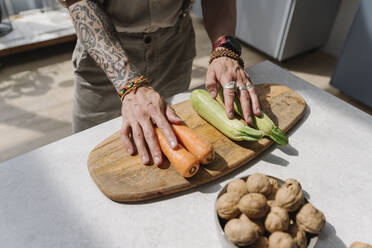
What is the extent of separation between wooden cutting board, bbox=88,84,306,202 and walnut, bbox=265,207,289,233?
0.27 metres

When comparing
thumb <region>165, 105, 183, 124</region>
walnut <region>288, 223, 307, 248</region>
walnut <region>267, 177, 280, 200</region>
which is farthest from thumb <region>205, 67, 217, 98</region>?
walnut <region>288, 223, 307, 248</region>

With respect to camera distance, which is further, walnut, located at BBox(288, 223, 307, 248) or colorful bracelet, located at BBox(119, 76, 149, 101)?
colorful bracelet, located at BBox(119, 76, 149, 101)

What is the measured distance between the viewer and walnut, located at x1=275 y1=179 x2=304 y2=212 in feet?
2.15

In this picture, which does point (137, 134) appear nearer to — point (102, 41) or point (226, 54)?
point (102, 41)

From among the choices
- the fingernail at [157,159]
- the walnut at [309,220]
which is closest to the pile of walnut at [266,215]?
the walnut at [309,220]

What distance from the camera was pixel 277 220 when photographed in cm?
62

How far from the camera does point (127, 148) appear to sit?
927mm

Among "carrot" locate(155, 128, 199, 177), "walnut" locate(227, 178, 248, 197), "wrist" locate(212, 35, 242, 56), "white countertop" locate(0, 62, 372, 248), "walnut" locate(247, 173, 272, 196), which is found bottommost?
"white countertop" locate(0, 62, 372, 248)

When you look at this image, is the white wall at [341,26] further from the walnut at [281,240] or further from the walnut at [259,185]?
the walnut at [281,240]

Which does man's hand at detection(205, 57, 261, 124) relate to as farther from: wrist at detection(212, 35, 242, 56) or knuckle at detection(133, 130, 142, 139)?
knuckle at detection(133, 130, 142, 139)

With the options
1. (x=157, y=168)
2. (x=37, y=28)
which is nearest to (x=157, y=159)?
(x=157, y=168)

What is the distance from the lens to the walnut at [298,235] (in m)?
0.62

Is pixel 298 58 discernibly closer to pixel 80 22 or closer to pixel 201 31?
pixel 201 31

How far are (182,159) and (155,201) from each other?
0.47ft
